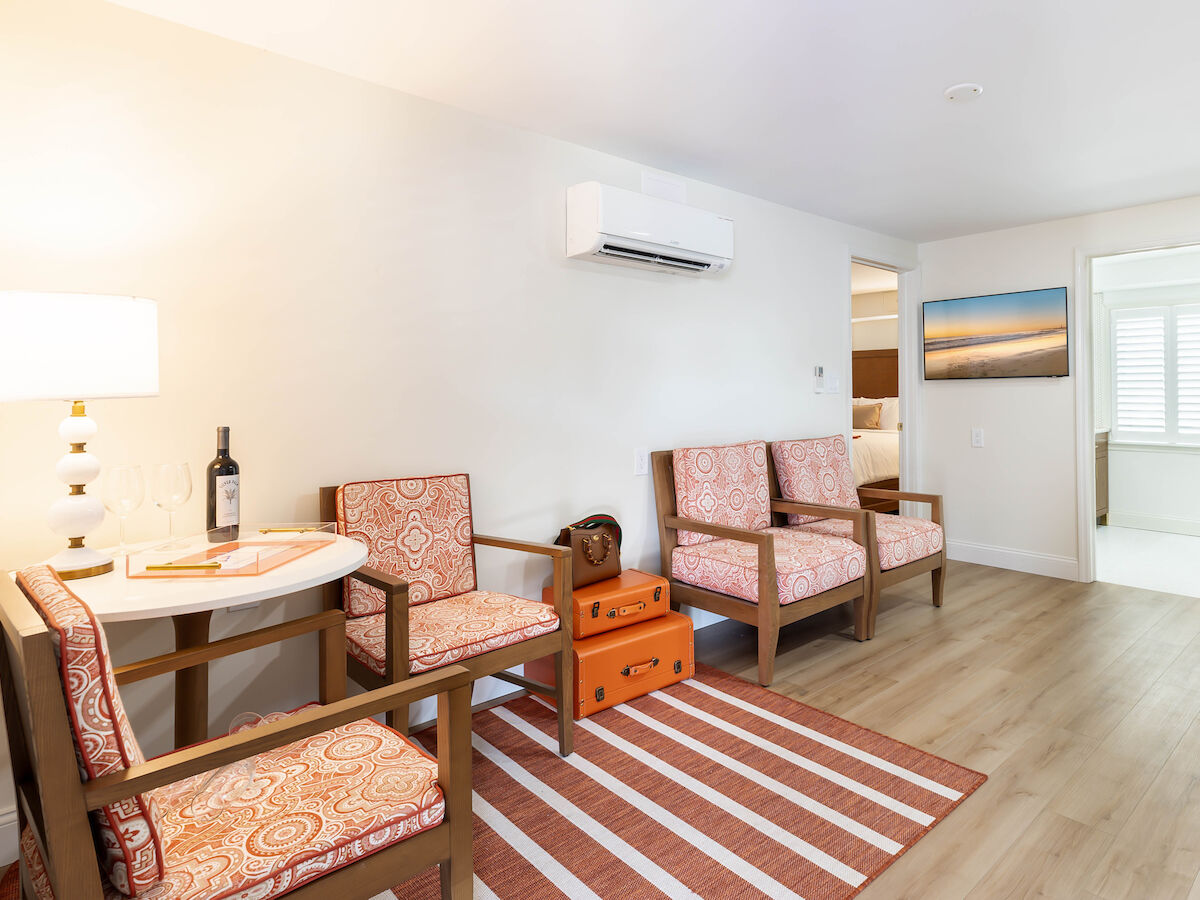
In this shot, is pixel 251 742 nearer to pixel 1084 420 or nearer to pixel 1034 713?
pixel 1034 713

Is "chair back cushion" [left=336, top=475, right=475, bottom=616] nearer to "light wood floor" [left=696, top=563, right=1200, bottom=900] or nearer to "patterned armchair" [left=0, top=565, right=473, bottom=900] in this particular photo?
"patterned armchair" [left=0, top=565, right=473, bottom=900]

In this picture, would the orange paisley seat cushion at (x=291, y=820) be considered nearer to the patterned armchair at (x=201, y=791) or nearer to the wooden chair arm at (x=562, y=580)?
the patterned armchair at (x=201, y=791)

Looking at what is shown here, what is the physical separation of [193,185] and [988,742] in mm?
3161

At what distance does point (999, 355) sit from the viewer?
467 centimetres

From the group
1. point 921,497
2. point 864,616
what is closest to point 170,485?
point 864,616

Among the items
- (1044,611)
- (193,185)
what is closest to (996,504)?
(1044,611)

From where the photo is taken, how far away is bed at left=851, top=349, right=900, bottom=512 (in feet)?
17.0

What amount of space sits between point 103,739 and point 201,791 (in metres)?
0.39

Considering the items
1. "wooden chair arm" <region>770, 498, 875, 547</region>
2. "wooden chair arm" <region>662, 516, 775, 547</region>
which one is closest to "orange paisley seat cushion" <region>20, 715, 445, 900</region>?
"wooden chair arm" <region>662, 516, 775, 547</region>

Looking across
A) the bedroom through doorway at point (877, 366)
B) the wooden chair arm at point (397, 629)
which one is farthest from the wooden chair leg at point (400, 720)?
the bedroom through doorway at point (877, 366)

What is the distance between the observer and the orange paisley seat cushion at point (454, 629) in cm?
197

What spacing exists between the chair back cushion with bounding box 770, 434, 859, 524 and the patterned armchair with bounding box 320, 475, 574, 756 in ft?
6.12

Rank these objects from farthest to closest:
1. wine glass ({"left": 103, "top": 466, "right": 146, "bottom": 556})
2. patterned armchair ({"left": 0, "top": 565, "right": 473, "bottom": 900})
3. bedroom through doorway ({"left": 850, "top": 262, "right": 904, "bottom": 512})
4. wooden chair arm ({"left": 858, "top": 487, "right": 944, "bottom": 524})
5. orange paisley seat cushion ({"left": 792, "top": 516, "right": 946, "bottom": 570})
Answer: bedroom through doorway ({"left": 850, "top": 262, "right": 904, "bottom": 512}) < wooden chair arm ({"left": 858, "top": 487, "right": 944, "bottom": 524}) < orange paisley seat cushion ({"left": 792, "top": 516, "right": 946, "bottom": 570}) < wine glass ({"left": 103, "top": 466, "right": 146, "bottom": 556}) < patterned armchair ({"left": 0, "top": 565, "right": 473, "bottom": 900})

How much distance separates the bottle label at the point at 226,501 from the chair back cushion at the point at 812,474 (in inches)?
107
